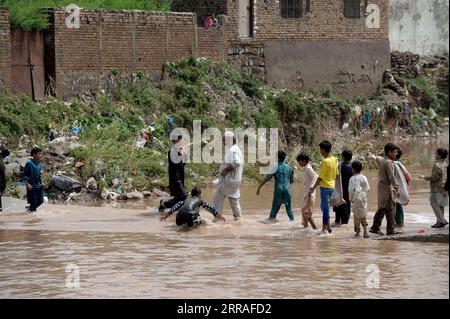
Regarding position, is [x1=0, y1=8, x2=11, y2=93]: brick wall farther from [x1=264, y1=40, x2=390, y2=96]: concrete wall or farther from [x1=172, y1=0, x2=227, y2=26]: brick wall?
[x1=264, y1=40, x2=390, y2=96]: concrete wall

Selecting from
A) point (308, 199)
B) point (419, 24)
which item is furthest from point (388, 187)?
point (419, 24)

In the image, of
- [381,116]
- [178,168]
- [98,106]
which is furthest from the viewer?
[381,116]

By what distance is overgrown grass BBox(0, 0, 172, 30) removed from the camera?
2397 centimetres

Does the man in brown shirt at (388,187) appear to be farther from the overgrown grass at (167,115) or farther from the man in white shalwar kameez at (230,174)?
the overgrown grass at (167,115)

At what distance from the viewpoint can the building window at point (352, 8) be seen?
33344mm

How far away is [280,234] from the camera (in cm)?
1625

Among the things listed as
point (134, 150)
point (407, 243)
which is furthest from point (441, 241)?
point (134, 150)

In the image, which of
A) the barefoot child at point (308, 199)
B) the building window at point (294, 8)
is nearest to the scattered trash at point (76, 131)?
the barefoot child at point (308, 199)

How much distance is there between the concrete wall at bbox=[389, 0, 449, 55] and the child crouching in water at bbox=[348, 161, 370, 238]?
22.5 m

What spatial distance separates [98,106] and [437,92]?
15.5m

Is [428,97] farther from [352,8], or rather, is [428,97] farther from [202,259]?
[202,259]

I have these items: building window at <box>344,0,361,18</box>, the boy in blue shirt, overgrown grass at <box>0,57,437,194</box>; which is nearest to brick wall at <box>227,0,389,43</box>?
building window at <box>344,0,361,18</box>

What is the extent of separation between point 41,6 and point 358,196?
12.2 meters
